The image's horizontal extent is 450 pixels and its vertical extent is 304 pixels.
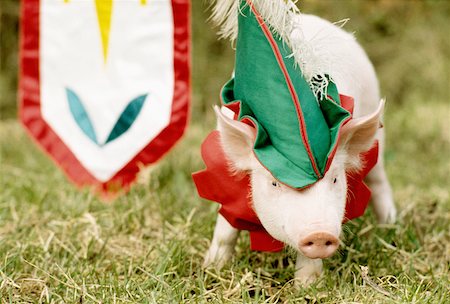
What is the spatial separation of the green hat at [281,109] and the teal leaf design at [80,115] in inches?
47.6

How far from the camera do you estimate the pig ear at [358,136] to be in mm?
1815

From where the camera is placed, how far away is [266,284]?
2.14 metres

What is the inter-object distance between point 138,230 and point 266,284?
0.60 metres

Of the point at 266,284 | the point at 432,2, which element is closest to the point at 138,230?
the point at 266,284

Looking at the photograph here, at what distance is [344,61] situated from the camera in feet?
7.29

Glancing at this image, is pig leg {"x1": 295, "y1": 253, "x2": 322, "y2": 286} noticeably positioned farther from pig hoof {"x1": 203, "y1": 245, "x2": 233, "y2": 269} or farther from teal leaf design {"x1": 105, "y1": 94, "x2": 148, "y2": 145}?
teal leaf design {"x1": 105, "y1": 94, "x2": 148, "y2": 145}

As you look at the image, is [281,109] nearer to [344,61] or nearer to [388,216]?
[344,61]

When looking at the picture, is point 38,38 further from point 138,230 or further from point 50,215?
point 138,230

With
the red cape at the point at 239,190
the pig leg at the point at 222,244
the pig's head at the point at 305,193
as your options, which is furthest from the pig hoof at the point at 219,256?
the pig's head at the point at 305,193

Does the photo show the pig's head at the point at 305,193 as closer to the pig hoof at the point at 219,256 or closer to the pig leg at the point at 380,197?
the pig hoof at the point at 219,256

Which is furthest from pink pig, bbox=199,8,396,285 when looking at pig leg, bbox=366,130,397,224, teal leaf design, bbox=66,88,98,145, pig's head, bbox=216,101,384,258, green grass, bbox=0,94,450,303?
teal leaf design, bbox=66,88,98,145

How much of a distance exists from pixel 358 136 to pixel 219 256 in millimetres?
593

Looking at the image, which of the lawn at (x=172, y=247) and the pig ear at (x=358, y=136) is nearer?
the pig ear at (x=358, y=136)

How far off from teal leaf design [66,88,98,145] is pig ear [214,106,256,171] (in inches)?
46.6
